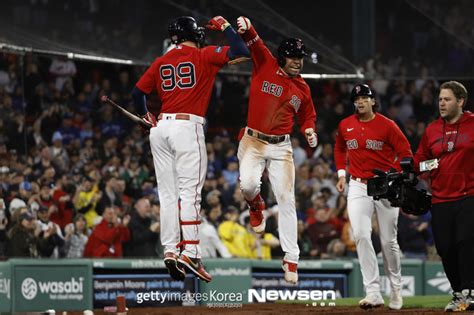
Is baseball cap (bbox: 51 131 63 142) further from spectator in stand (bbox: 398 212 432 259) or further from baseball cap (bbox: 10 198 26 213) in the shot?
spectator in stand (bbox: 398 212 432 259)

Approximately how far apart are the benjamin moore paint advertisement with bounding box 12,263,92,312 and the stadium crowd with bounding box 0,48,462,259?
1.55 ft

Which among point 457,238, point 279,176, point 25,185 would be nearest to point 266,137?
point 279,176

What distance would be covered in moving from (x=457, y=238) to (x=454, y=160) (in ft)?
2.43

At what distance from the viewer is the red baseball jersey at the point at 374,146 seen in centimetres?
1254

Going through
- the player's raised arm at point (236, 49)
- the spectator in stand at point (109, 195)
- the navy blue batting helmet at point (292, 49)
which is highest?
the navy blue batting helmet at point (292, 49)

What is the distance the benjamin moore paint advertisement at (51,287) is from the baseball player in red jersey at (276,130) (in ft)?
19.0

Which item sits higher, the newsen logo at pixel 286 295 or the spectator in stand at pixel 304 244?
the spectator in stand at pixel 304 244

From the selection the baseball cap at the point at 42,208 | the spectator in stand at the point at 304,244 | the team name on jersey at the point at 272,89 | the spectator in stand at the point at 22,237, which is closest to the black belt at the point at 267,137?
the team name on jersey at the point at 272,89

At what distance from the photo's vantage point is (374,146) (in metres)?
12.6

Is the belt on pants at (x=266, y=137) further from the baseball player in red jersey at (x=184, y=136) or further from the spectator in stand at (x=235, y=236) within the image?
the spectator in stand at (x=235, y=236)

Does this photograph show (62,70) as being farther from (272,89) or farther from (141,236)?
(272,89)

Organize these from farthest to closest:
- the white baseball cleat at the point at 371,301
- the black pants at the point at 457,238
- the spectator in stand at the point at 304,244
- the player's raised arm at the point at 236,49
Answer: the spectator in stand at the point at 304,244 → the white baseball cleat at the point at 371,301 → the player's raised arm at the point at 236,49 → the black pants at the point at 457,238

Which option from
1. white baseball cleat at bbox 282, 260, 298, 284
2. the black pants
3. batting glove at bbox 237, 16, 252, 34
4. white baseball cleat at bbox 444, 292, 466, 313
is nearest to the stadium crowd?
white baseball cleat at bbox 282, 260, 298, 284

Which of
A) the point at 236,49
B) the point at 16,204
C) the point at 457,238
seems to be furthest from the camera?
the point at 16,204
